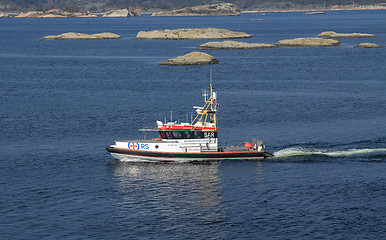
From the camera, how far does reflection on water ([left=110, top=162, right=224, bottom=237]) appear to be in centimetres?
5303

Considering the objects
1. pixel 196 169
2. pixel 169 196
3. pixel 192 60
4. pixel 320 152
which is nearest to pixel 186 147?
pixel 196 169

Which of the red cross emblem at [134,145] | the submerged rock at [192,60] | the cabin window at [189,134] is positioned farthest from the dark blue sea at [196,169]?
the submerged rock at [192,60]

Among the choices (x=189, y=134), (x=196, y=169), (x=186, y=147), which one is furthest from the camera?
(x=189, y=134)

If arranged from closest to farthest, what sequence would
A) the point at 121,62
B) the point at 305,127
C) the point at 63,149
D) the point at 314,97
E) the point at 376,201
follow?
the point at 376,201
the point at 63,149
the point at 305,127
the point at 314,97
the point at 121,62

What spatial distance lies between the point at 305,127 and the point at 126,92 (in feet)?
159

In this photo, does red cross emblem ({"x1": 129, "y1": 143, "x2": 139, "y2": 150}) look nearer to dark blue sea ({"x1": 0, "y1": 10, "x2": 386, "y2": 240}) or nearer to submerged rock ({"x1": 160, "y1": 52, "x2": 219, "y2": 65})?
dark blue sea ({"x1": 0, "y1": 10, "x2": 386, "y2": 240})

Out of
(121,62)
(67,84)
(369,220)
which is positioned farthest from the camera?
(121,62)

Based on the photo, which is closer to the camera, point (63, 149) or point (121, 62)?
point (63, 149)

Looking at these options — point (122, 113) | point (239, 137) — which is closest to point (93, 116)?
point (122, 113)

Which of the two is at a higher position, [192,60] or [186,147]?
[192,60]

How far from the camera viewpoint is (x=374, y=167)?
68438 millimetres

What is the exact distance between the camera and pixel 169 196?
5900cm

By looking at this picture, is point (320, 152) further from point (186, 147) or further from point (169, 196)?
point (169, 196)

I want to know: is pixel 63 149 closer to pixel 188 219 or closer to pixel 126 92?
pixel 188 219
